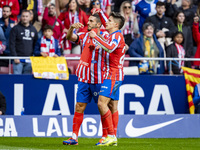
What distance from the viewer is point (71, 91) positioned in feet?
38.7

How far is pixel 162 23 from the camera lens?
519 inches

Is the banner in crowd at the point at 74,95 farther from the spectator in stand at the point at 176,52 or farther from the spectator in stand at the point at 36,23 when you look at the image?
the spectator in stand at the point at 36,23

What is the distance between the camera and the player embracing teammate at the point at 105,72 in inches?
303

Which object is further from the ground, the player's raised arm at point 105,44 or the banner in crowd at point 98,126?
the player's raised arm at point 105,44

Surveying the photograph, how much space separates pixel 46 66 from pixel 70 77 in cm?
68

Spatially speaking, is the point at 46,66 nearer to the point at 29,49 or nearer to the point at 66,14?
the point at 29,49

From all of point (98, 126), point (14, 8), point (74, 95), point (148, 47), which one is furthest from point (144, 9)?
point (98, 126)

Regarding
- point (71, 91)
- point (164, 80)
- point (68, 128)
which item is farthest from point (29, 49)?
point (164, 80)

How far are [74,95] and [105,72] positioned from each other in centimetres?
406

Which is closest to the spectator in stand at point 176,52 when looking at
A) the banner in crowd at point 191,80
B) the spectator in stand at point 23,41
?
the banner in crowd at point 191,80

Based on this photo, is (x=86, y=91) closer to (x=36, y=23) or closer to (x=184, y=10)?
(x=36, y=23)

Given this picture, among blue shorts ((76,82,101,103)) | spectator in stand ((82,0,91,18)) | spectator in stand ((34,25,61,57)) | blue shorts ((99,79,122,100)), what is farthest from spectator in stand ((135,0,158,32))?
blue shorts ((99,79,122,100))

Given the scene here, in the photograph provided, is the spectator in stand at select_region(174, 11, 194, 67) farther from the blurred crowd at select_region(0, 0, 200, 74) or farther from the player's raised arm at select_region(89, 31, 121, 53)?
the player's raised arm at select_region(89, 31, 121, 53)

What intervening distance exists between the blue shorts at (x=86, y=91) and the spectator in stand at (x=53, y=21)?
4.60 meters
